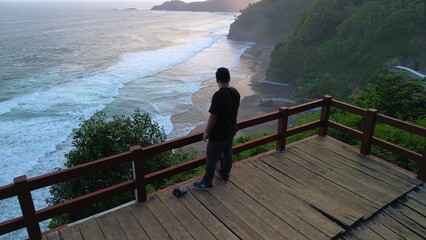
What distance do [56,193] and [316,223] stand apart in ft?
26.3

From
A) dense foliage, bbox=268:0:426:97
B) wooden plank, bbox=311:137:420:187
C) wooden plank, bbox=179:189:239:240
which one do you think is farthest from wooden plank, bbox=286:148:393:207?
dense foliage, bbox=268:0:426:97

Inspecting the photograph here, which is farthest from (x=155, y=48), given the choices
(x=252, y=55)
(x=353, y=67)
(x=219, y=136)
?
(x=219, y=136)

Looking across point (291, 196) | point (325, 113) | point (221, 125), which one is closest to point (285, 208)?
point (291, 196)

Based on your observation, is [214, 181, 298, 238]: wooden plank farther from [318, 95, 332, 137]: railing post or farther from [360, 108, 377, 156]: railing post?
[318, 95, 332, 137]: railing post

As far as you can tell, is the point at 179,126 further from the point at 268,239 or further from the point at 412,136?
the point at 268,239

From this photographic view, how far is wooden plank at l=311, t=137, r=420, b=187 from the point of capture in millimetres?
5552

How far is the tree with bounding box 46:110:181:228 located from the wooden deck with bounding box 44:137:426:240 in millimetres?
4142

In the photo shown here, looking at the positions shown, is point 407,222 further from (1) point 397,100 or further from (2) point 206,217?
(1) point 397,100

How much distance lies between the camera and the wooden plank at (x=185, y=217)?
167 inches

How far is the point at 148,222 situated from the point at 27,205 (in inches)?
58.0

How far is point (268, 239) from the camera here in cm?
416

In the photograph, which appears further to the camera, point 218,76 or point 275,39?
point 275,39

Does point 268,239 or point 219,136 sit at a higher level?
point 219,136

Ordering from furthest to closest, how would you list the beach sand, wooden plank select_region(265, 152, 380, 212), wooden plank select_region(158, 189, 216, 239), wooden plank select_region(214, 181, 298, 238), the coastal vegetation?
1. the beach sand
2. the coastal vegetation
3. wooden plank select_region(265, 152, 380, 212)
4. wooden plank select_region(214, 181, 298, 238)
5. wooden plank select_region(158, 189, 216, 239)
